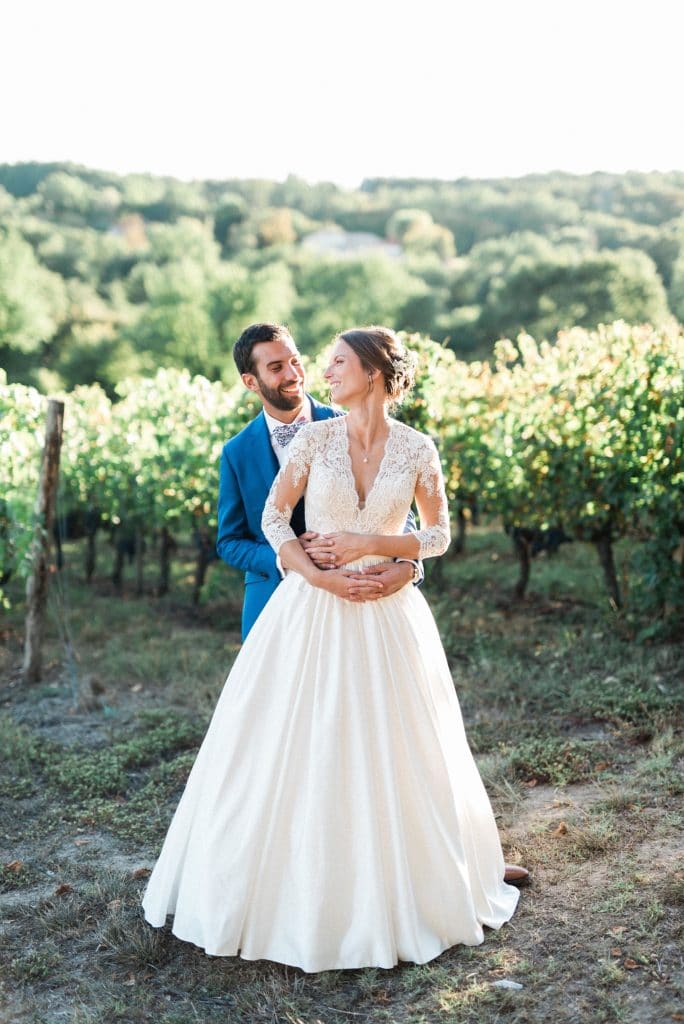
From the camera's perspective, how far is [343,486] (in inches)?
122

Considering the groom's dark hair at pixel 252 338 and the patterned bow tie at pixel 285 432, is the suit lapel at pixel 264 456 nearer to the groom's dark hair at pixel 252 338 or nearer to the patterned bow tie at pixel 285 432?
the patterned bow tie at pixel 285 432

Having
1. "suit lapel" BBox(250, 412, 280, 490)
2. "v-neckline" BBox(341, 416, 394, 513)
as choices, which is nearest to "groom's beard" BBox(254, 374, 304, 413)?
"suit lapel" BBox(250, 412, 280, 490)

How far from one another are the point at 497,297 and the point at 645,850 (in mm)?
30413

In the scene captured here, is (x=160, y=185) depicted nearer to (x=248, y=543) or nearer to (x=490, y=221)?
(x=490, y=221)

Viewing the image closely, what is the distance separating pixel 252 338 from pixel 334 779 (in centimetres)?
160

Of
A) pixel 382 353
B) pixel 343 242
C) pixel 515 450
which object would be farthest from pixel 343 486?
pixel 343 242

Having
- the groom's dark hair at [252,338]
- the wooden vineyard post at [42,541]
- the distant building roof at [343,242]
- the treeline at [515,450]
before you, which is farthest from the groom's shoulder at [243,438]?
the distant building roof at [343,242]

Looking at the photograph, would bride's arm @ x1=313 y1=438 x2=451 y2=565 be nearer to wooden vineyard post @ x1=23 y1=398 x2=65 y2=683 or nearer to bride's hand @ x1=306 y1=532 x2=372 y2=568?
bride's hand @ x1=306 y1=532 x2=372 y2=568

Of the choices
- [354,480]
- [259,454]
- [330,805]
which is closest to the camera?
[330,805]

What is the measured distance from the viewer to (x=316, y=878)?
296 cm

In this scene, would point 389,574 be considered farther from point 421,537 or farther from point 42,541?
point 42,541

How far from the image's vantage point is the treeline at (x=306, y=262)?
31.3 metres

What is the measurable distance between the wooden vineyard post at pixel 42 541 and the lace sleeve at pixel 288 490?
154 inches

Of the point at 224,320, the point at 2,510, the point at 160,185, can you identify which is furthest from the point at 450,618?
the point at 160,185
